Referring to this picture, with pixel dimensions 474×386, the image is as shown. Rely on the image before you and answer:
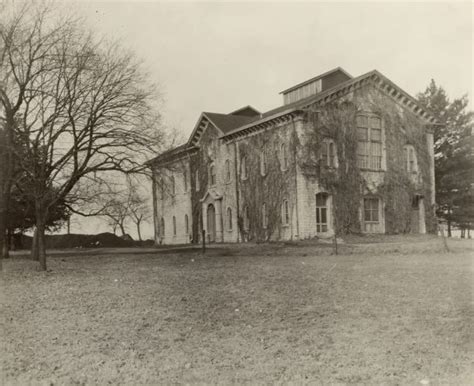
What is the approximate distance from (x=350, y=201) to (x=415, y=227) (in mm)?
5425

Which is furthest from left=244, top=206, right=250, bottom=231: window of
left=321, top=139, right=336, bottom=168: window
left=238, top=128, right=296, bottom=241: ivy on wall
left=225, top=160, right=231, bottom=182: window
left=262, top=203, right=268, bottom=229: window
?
left=321, top=139, right=336, bottom=168: window

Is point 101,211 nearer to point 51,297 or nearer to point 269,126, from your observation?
point 51,297

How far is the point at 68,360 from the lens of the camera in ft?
25.2

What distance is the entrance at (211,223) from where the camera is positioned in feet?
123

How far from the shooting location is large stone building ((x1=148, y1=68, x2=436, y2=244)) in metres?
29.7

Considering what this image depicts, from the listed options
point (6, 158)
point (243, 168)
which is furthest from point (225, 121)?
point (6, 158)

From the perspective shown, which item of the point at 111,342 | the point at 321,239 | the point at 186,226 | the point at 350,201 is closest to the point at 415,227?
the point at 350,201

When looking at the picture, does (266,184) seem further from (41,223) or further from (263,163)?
(41,223)

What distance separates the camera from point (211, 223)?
1492 inches

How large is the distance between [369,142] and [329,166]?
3225 mm

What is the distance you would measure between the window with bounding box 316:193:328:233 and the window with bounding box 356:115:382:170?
118 inches

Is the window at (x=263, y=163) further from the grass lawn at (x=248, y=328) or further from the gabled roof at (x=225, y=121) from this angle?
the grass lawn at (x=248, y=328)

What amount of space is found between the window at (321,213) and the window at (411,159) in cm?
646

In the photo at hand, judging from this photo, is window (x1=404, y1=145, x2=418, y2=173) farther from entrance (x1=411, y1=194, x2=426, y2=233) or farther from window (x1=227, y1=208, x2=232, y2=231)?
window (x1=227, y1=208, x2=232, y2=231)
